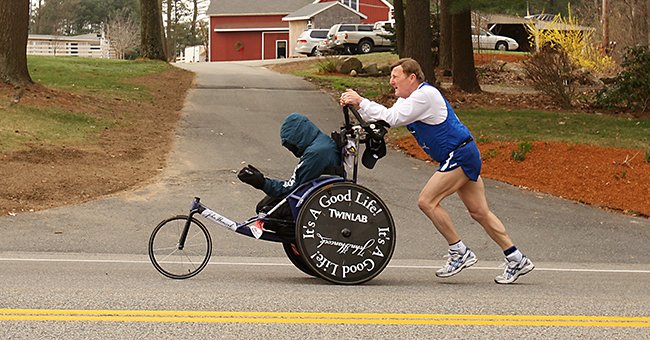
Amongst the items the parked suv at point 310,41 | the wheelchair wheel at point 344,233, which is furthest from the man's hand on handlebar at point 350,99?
the parked suv at point 310,41

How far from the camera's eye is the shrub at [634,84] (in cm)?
2473

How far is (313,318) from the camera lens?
7.21 metres

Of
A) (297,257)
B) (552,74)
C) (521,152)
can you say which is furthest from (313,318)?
(552,74)

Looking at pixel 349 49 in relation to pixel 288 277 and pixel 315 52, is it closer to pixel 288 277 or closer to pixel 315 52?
pixel 315 52

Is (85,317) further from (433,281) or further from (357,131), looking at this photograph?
(433,281)

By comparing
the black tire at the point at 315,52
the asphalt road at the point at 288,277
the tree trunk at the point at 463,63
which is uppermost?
the black tire at the point at 315,52

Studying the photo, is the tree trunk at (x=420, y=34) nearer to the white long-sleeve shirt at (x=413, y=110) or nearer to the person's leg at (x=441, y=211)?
the person's leg at (x=441, y=211)

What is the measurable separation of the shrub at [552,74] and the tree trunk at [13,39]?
11.5 m

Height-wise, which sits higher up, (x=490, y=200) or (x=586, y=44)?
(x=586, y=44)

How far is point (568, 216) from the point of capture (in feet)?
49.5

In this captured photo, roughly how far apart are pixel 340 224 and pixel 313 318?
5.44ft

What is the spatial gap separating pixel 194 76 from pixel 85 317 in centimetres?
2838

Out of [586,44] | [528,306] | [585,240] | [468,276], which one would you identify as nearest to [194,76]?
[586,44]

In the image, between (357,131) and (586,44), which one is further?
(586,44)
